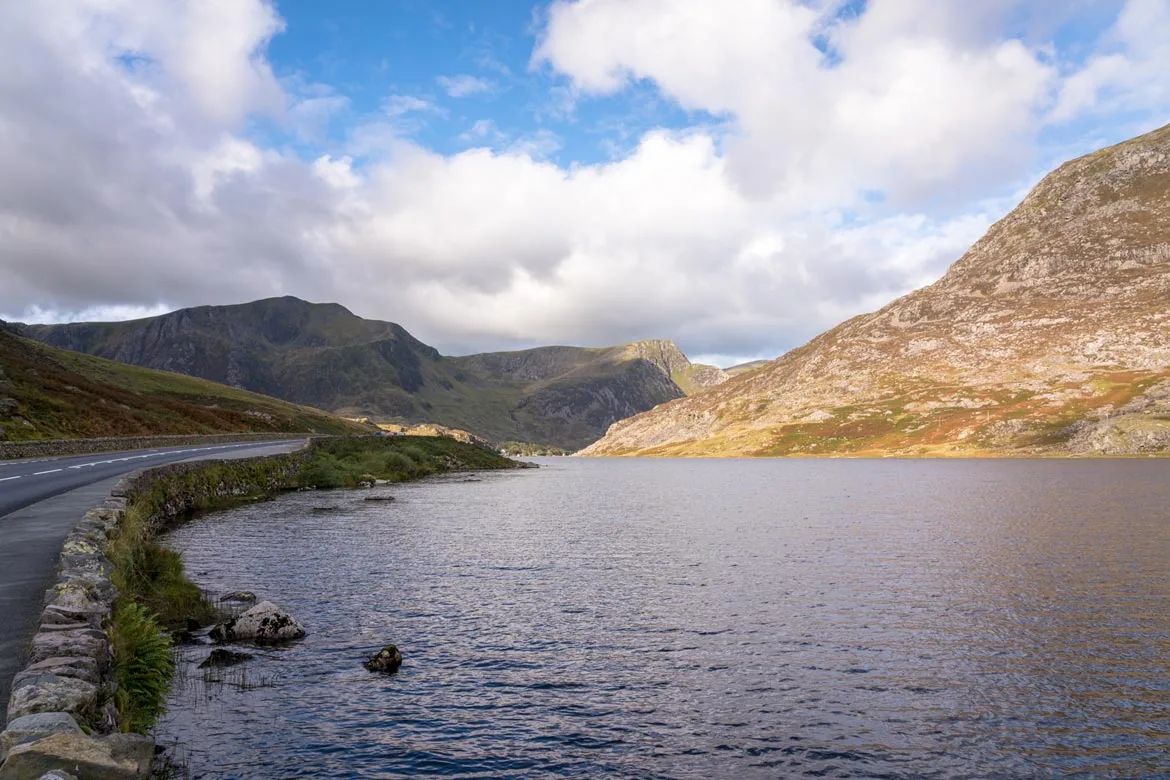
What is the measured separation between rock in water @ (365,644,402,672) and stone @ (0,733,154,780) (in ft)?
36.5

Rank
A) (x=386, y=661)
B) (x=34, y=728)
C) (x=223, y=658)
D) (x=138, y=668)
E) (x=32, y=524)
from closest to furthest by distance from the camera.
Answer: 1. (x=34, y=728)
2. (x=138, y=668)
3. (x=386, y=661)
4. (x=223, y=658)
5. (x=32, y=524)

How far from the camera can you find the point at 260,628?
2483cm

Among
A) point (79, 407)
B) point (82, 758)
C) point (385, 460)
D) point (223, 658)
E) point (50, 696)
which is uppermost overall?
point (79, 407)

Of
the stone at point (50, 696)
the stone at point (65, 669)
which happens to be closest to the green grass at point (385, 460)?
the stone at point (65, 669)

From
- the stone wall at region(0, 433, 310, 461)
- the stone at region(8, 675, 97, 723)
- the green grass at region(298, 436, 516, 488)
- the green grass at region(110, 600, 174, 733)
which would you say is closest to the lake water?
the green grass at region(110, 600, 174, 733)

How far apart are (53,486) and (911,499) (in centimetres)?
8117

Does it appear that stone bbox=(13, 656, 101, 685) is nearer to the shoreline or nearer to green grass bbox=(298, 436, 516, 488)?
the shoreline

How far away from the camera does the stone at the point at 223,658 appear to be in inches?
869

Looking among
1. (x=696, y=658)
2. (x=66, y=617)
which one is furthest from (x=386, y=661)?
(x=696, y=658)

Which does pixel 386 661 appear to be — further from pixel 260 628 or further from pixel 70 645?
pixel 70 645

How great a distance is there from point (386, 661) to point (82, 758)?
12.7m

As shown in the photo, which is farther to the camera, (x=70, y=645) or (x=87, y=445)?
(x=87, y=445)

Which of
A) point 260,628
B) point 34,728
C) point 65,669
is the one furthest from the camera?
point 260,628

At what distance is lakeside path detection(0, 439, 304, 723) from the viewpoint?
14.9m
